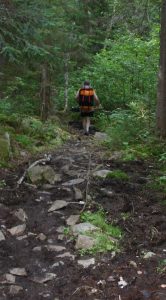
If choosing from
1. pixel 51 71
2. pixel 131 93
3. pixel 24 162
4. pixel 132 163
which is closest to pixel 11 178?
pixel 24 162

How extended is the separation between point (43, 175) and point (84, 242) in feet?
9.90

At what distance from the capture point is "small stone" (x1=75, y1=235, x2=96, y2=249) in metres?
6.04

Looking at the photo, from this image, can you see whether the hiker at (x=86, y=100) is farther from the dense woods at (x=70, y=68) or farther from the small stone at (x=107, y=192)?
the small stone at (x=107, y=192)

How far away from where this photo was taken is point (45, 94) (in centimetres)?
1584

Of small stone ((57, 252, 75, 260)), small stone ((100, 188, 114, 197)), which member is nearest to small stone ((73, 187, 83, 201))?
small stone ((100, 188, 114, 197))

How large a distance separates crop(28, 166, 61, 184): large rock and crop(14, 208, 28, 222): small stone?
1464 millimetres

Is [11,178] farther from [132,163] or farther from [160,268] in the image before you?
[160,268]

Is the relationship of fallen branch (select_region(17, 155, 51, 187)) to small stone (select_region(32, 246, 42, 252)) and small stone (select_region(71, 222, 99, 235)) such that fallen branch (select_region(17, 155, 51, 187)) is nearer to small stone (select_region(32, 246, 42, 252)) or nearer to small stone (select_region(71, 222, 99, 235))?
small stone (select_region(71, 222, 99, 235))

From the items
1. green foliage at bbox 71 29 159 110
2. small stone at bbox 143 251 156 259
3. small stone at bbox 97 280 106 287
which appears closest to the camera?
small stone at bbox 97 280 106 287

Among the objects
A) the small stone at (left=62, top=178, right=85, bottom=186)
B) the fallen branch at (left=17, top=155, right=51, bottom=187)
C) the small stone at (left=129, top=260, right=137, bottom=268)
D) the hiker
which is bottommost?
the small stone at (left=129, top=260, right=137, bottom=268)

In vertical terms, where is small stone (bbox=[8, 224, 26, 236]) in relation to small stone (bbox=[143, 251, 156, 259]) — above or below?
above

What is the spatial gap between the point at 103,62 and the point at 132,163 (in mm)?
10480

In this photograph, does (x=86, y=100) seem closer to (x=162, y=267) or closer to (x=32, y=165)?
(x=32, y=165)

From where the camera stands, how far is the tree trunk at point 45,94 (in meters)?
15.4
